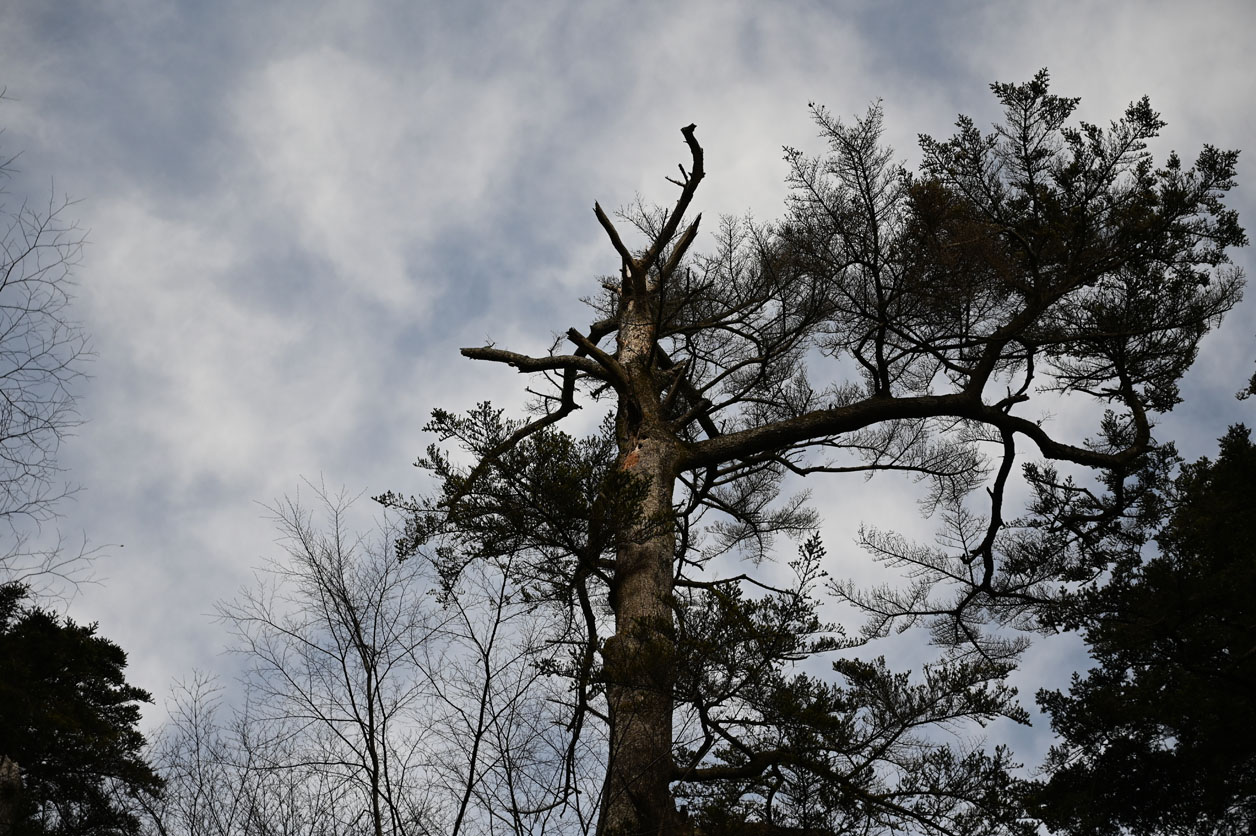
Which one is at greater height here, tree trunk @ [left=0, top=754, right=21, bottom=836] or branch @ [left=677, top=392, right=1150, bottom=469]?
branch @ [left=677, top=392, right=1150, bottom=469]

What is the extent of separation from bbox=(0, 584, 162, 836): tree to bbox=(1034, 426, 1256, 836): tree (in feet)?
23.7

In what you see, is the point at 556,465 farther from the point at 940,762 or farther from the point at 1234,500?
the point at 1234,500

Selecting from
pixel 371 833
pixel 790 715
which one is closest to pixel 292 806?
pixel 371 833

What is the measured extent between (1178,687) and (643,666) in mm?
5216

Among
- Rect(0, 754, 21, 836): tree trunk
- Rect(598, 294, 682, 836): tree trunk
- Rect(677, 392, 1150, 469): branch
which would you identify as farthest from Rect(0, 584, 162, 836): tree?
Rect(677, 392, 1150, 469): branch

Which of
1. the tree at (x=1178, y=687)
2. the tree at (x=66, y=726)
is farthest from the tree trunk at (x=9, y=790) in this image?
the tree at (x=1178, y=687)

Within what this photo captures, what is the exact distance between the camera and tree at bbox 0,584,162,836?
724cm

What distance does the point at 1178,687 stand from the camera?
751 centimetres

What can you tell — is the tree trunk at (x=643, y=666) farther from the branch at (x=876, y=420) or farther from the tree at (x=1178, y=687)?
the tree at (x=1178, y=687)

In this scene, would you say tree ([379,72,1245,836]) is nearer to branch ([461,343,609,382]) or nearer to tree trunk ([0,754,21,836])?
branch ([461,343,609,382])

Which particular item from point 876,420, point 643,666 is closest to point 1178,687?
point 876,420

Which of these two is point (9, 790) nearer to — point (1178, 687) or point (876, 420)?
point (876, 420)

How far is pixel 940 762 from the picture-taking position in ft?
16.6

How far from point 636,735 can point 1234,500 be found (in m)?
5.46
